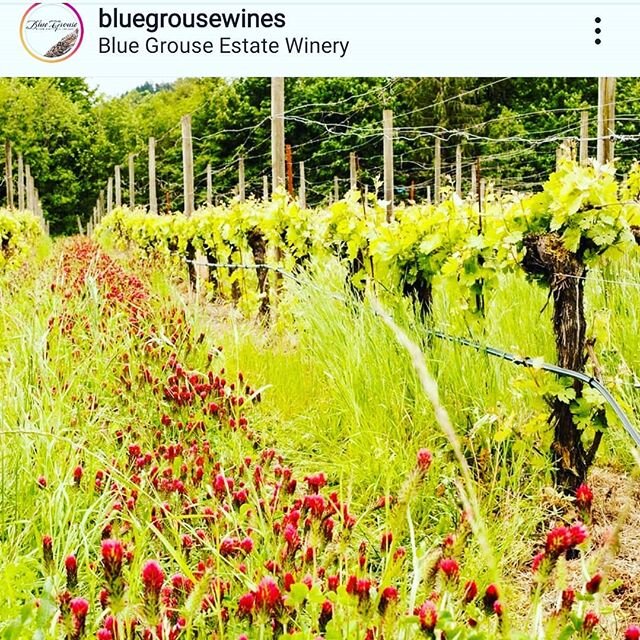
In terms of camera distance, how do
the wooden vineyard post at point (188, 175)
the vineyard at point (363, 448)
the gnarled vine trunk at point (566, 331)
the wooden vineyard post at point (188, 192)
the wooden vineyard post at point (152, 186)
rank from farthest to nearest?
the wooden vineyard post at point (152, 186) → the wooden vineyard post at point (188, 175) → the wooden vineyard post at point (188, 192) → the gnarled vine trunk at point (566, 331) → the vineyard at point (363, 448)

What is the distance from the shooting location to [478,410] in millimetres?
3129

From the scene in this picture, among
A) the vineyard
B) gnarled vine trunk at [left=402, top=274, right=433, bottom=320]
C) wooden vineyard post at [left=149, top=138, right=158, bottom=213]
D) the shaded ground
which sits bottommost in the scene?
the shaded ground

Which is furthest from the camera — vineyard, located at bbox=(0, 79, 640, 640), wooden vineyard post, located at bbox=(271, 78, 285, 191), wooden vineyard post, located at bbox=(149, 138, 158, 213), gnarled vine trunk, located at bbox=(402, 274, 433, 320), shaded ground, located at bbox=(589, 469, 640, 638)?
wooden vineyard post, located at bbox=(149, 138, 158, 213)

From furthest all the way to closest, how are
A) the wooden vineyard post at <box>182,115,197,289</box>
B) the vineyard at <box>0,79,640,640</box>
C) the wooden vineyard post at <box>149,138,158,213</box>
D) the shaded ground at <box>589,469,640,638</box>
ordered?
1. the wooden vineyard post at <box>149,138,158,213</box>
2. the wooden vineyard post at <box>182,115,197,289</box>
3. the shaded ground at <box>589,469,640,638</box>
4. the vineyard at <box>0,79,640,640</box>

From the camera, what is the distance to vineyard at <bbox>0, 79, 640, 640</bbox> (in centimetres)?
125

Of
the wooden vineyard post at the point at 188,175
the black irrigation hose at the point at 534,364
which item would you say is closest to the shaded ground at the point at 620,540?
the black irrigation hose at the point at 534,364

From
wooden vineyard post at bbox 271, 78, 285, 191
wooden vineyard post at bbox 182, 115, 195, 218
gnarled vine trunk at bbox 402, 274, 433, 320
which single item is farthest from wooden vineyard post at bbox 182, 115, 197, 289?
gnarled vine trunk at bbox 402, 274, 433, 320

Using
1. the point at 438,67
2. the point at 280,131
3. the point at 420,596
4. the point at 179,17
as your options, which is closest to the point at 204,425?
the point at 420,596

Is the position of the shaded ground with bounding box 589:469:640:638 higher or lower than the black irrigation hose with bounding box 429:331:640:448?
lower

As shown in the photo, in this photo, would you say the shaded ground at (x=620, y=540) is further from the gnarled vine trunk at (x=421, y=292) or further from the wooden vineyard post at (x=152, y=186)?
the wooden vineyard post at (x=152, y=186)

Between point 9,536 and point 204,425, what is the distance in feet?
2.84

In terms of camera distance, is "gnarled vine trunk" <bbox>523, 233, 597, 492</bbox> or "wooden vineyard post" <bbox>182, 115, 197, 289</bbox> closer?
"gnarled vine trunk" <bbox>523, 233, 597, 492</bbox>

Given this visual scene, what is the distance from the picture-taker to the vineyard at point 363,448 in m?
1.25

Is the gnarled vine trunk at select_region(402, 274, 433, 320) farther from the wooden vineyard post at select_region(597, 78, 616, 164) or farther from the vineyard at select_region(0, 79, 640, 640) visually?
the wooden vineyard post at select_region(597, 78, 616, 164)
